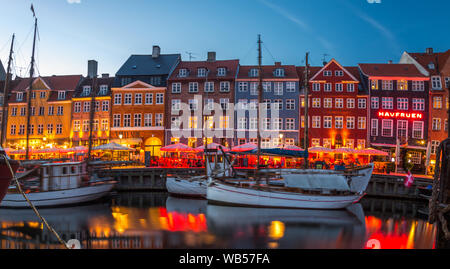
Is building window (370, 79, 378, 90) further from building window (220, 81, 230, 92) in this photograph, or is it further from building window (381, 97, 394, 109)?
building window (220, 81, 230, 92)

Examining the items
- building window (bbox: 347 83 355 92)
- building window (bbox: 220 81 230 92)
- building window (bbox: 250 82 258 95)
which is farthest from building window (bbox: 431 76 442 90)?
building window (bbox: 220 81 230 92)

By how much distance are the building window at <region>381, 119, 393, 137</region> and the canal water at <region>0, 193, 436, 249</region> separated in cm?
1685

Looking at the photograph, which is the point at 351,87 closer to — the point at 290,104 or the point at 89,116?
the point at 290,104

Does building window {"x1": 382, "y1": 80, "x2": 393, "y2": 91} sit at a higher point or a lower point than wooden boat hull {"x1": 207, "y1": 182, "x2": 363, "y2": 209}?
higher

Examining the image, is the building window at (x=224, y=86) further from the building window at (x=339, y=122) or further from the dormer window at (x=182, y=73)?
the building window at (x=339, y=122)

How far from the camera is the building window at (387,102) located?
4141 centimetres

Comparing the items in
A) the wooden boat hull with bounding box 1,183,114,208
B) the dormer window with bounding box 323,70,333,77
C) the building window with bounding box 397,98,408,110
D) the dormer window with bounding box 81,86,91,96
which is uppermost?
the dormer window with bounding box 323,70,333,77

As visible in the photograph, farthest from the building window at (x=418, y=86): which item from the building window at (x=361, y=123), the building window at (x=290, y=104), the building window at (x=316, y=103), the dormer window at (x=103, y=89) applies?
the dormer window at (x=103, y=89)

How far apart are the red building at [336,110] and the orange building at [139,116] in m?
17.3

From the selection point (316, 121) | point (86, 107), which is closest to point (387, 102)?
point (316, 121)

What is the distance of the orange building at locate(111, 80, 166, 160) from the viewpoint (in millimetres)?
43750

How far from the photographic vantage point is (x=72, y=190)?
24.4m
